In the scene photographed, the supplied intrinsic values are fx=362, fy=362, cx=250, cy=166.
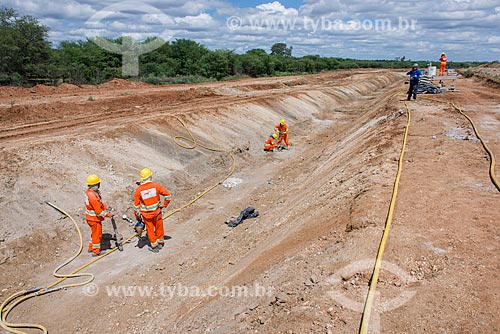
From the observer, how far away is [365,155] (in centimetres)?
1162

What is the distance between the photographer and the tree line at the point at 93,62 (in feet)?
101

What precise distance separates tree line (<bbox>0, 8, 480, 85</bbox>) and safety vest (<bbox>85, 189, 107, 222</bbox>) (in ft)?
86.0

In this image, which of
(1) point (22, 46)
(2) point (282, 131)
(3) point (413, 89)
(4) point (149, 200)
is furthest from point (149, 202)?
(1) point (22, 46)

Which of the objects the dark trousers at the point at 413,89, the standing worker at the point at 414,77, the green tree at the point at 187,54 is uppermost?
the green tree at the point at 187,54

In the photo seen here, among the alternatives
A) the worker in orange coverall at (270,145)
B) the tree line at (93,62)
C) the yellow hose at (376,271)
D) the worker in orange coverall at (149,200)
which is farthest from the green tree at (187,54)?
the yellow hose at (376,271)

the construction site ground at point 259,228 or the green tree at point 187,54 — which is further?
the green tree at point 187,54

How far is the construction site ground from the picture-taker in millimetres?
4812

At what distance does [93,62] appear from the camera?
41125 mm

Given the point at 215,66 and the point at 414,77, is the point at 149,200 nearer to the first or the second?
the point at 414,77

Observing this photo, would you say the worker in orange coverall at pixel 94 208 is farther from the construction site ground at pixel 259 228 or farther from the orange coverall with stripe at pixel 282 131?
the orange coverall with stripe at pixel 282 131

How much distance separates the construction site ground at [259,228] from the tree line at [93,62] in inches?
645

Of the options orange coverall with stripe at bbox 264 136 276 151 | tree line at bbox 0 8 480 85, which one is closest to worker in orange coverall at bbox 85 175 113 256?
orange coverall with stripe at bbox 264 136 276 151

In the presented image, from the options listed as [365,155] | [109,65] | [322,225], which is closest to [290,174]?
[365,155]

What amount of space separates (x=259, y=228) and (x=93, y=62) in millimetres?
38668
